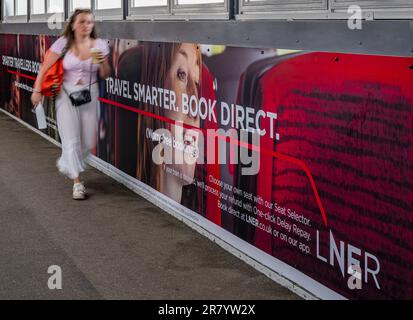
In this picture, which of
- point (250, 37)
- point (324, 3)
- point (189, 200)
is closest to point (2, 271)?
point (189, 200)

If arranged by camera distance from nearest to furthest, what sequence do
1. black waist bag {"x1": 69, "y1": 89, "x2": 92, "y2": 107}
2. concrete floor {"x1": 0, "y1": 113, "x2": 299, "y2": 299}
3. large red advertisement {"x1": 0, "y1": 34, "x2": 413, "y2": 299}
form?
large red advertisement {"x1": 0, "y1": 34, "x2": 413, "y2": 299} → concrete floor {"x1": 0, "y1": 113, "x2": 299, "y2": 299} → black waist bag {"x1": 69, "y1": 89, "x2": 92, "y2": 107}

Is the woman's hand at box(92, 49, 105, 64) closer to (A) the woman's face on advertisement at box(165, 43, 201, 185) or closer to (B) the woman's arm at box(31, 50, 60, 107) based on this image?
(B) the woman's arm at box(31, 50, 60, 107)

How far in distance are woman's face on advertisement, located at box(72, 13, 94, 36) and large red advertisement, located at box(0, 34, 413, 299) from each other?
51cm

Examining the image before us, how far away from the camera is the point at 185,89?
17.6 ft

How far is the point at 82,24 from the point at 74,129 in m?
0.89

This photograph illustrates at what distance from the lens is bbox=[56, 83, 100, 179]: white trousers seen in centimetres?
627

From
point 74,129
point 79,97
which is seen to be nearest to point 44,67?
point 79,97

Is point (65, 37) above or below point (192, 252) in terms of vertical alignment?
above

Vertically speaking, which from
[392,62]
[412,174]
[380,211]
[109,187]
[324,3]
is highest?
[324,3]

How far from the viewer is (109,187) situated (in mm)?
6781

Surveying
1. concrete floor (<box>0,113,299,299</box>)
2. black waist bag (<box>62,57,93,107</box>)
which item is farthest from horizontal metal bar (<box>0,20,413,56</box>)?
concrete floor (<box>0,113,299,299</box>)

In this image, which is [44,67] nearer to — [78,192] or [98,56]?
[98,56]

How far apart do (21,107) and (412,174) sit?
9194 millimetres
